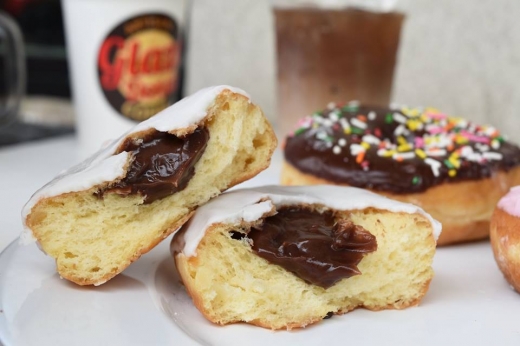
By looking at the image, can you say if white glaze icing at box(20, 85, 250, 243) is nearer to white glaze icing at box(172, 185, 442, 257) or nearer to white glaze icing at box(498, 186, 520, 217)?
white glaze icing at box(172, 185, 442, 257)

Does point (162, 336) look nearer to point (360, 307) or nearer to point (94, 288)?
point (94, 288)

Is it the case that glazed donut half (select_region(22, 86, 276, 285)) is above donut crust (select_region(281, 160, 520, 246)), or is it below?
above

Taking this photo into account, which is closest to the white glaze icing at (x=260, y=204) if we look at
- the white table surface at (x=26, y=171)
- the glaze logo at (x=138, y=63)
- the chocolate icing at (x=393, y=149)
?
the chocolate icing at (x=393, y=149)

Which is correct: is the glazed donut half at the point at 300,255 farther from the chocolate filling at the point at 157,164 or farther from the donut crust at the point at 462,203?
the donut crust at the point at 462,203

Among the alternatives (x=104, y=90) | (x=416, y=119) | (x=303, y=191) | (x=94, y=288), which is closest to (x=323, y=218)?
(x=303, y=191)

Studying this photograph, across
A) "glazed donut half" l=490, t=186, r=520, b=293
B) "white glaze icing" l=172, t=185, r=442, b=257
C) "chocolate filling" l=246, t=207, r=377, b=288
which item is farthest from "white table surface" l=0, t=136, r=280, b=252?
"glazed donut half" l=490, t=186, r=520, b=293

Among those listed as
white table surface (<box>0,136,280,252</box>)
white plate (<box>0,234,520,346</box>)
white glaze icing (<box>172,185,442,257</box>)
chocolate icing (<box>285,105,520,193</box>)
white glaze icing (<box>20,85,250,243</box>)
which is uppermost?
white glaze icing (<box>20,85,250,243</box>)

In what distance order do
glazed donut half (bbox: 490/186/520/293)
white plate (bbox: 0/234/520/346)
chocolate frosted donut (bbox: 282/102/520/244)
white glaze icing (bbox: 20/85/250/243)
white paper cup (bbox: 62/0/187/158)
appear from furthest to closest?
1. white paper cup (bbox: 62/0/187/158)
2. chocolate frosted donut (bbox: 282/102/520/244)
3. glazed donut half (bbox: 490/186/520/293)
4. white glaze icing (bbox: 20/85/250/243)
5. white plate (bbox: 0/234/520/346)

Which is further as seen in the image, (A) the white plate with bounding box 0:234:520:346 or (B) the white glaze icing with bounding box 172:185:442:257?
(B) the white glaze icing with bounding box 172:185:442:257

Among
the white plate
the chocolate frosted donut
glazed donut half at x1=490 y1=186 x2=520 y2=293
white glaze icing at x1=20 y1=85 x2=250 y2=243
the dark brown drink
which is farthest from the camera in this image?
the dark brown drink
